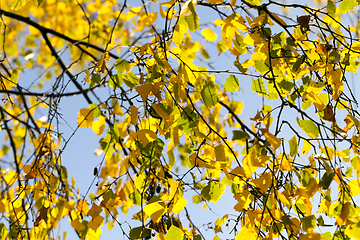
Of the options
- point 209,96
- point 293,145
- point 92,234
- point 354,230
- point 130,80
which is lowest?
point 354,230

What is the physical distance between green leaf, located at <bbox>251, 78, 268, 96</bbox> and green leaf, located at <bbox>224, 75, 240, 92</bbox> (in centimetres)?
8

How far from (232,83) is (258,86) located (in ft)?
0.36

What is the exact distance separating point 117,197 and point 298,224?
646 mm

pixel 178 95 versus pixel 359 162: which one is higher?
pixel 178 95

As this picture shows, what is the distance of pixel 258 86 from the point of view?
1.10 m

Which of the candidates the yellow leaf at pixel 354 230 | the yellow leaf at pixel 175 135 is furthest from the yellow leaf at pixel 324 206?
the yellow leaf at pixel 175 135

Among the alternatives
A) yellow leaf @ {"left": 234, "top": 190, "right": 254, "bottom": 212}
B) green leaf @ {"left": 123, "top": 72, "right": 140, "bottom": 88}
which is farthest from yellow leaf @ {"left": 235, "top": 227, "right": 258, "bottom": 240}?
green leaf @ {"left": 123, "top": 72, "right": 140, "bottom": 88}

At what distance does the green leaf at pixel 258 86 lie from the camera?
109 cm

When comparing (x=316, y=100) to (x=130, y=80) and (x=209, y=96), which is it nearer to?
(x=209, y=96)

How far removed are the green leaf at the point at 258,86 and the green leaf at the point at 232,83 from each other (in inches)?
3.3

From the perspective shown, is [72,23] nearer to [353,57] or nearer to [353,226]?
[353,57]

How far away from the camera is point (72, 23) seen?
288 centimetres

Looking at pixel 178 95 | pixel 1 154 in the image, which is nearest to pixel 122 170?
pixel 178 95

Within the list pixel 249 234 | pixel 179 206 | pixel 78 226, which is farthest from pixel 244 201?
pixel 78 226
